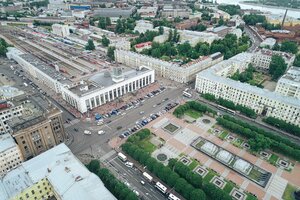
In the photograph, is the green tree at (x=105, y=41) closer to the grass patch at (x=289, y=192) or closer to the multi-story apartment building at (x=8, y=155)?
the multi-story apartment building at (x=8, y=155)

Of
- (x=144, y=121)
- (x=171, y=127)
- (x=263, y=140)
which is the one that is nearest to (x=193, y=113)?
(x=171, y=127)

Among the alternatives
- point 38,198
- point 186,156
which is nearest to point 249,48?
point 186,156

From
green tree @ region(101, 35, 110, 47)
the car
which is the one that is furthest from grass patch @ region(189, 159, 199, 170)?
green tree @ region(101, 35, 110, 47)

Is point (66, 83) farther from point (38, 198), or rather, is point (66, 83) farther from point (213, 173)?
point (213, 173)

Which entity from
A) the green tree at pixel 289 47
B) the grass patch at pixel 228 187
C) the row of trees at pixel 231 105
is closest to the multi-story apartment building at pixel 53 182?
the grass patch at pixel 228 187

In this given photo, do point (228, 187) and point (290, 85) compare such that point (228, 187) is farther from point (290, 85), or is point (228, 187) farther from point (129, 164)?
point (290, 85)

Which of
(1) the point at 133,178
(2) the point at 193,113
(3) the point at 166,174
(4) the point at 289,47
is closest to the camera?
(3) the point at 166,174
